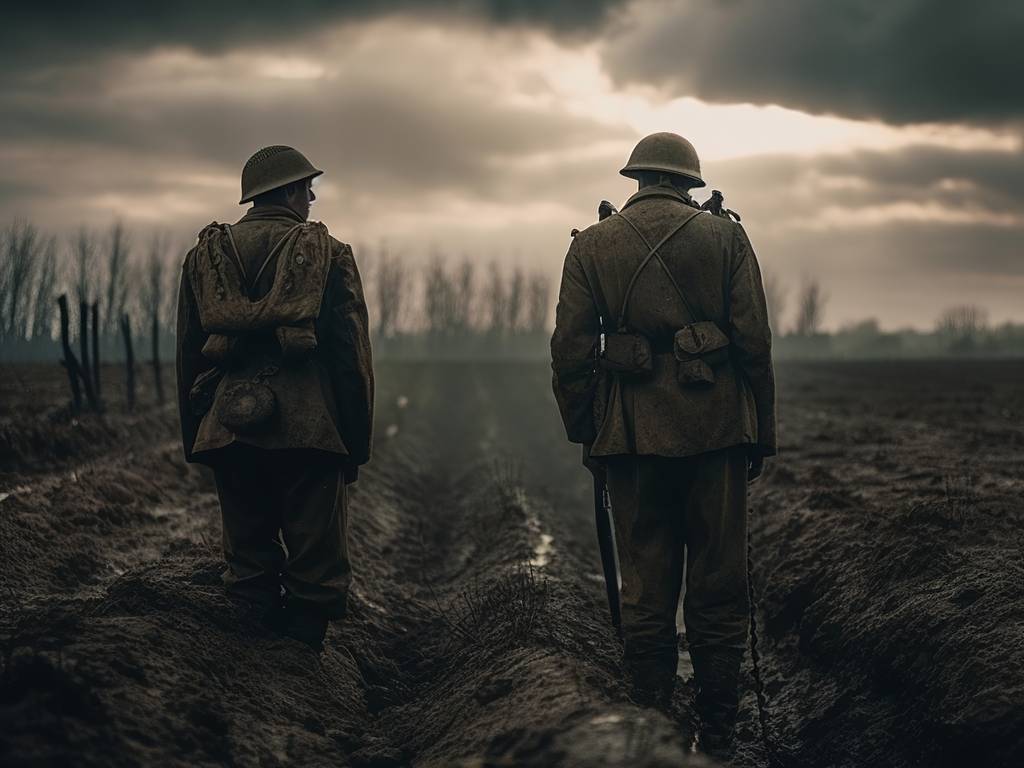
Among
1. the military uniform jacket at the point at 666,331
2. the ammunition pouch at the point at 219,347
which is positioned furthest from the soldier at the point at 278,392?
the military uniform jacket at the point at 666,331

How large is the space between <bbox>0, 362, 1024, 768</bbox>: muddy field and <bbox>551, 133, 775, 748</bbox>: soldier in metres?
0.44

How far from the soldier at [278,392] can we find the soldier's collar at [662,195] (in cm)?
156

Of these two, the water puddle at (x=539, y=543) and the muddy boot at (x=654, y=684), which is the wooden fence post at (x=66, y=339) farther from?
the muddy boot at (x=654, y=684)

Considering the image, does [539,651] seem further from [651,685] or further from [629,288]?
[629,288]

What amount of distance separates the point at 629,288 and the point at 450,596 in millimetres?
4062

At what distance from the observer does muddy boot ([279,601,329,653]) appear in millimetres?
4941

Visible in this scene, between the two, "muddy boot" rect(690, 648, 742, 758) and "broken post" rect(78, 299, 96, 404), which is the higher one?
"broken post" rect(78, 299, 96, 404)

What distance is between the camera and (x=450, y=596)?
8.10 m

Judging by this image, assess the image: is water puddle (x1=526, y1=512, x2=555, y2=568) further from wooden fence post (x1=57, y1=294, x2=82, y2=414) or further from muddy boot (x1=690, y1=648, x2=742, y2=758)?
wooden fence post (x1=57, y1=294, x2=82, y2=414)

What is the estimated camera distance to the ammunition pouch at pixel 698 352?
473 cm

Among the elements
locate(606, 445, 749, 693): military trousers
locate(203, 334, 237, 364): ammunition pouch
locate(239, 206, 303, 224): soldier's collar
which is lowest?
locate(606, 445, 749, 693): military trousers

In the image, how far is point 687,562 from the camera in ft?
15.8

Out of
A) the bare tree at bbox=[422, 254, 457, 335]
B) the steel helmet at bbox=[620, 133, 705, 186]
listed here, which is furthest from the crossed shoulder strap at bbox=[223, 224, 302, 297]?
the bare tree at bbox=[422, 254, 457, 335]

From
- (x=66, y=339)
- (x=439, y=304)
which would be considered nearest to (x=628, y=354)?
(x=66, y=339)
